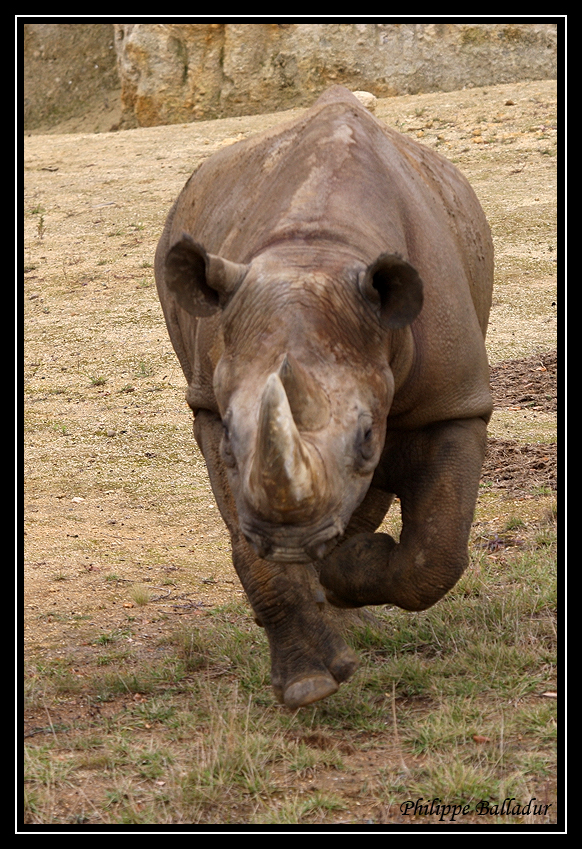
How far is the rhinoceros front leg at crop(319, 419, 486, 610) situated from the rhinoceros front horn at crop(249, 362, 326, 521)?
1.47 meters

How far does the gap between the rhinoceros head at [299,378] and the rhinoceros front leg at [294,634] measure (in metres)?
0.74

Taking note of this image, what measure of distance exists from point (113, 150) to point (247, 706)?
58.9ft

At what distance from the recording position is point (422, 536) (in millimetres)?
4910

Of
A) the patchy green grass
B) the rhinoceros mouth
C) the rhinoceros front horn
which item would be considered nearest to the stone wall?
the patchy green grass

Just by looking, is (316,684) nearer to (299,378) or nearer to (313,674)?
(313,674)

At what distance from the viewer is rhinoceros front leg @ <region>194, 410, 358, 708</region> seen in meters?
4.45

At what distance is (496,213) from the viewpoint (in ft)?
50.8

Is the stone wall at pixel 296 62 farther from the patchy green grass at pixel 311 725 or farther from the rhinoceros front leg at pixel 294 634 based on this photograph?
the rhinoceros front leg at pixel 294 634

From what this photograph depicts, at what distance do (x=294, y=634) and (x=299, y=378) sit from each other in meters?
1.42

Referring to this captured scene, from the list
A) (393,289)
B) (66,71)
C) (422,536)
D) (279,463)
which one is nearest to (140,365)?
(422,536)

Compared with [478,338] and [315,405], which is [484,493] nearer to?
[478,338]

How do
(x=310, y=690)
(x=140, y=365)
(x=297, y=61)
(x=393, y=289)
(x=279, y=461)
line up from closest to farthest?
(x=279, y=461)
(x=393, y=289)
(x=310, y=690)
(x=140, y=365)
(x=297, y=61)

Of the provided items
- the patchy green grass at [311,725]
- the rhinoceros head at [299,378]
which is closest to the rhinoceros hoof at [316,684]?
the patchy green grass at [311,725]
